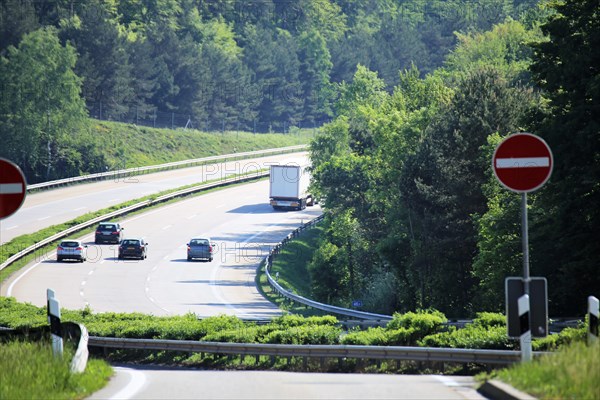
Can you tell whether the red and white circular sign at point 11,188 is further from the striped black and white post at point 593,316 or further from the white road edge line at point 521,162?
the striped black and white post at point 593,316

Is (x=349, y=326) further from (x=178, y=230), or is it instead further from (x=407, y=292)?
(x=178, y=230)

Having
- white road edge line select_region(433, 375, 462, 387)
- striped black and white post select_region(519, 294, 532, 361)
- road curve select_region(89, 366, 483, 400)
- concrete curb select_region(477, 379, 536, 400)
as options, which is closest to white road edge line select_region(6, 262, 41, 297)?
road curve select_region(89, 366, 483, 400)

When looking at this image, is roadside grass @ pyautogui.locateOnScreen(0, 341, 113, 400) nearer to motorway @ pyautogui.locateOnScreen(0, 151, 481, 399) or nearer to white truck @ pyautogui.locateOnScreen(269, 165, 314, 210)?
motorway @ pyautogui.locateOnScreen(0, 151, 481, 399)

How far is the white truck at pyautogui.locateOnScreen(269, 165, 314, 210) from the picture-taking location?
92688 mm

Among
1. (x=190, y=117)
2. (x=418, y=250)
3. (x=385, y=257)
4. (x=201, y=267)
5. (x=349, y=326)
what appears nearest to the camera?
(x=349, y=326)

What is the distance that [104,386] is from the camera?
14.9 m

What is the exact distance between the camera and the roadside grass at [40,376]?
42.7ft

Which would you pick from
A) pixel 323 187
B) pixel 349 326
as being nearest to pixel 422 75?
pixel 323 187

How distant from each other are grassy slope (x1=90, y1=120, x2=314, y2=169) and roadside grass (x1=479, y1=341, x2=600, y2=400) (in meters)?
99.3

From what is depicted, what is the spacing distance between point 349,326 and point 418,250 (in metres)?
26.5

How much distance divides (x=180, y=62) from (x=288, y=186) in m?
53.1

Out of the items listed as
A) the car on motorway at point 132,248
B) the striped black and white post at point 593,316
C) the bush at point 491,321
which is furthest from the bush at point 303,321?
the car on motorway at point 132,248

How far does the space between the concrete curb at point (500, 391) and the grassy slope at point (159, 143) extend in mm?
98998

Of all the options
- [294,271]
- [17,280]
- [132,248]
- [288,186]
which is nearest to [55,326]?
[17,280]
